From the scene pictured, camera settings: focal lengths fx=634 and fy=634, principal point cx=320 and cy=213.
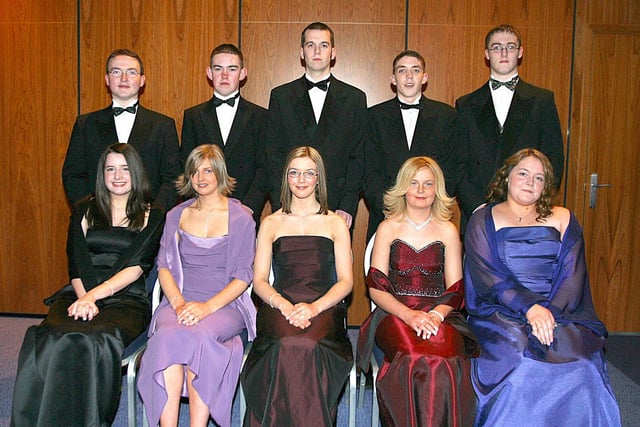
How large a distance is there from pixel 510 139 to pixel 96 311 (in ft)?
8.95

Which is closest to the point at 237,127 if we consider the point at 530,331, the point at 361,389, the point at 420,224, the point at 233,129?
the point at 233,129

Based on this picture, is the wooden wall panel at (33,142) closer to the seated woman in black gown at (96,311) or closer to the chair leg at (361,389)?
the seated woman in black gown at (96,311)

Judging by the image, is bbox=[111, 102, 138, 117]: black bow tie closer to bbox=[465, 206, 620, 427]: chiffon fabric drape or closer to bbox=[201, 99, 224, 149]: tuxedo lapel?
bbox=[201, 99, 224, 149]: tuxedo lapel

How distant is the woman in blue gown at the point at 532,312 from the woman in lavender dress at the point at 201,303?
122cm

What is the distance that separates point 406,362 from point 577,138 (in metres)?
3.34

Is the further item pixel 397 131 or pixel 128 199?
pixel 397 131

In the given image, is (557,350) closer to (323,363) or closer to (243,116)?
(323,363)

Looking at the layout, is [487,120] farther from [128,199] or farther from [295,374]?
[128,199]

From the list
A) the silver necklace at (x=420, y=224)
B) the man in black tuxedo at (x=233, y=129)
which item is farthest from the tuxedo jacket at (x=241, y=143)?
the silver necklace at (x=420, y=224)

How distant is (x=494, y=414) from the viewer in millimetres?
2916

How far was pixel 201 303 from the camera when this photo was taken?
10.8 feet

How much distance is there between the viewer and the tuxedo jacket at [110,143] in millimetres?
4238

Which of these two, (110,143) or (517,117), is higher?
(517,117)

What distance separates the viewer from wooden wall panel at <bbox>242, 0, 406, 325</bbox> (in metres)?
5.34
